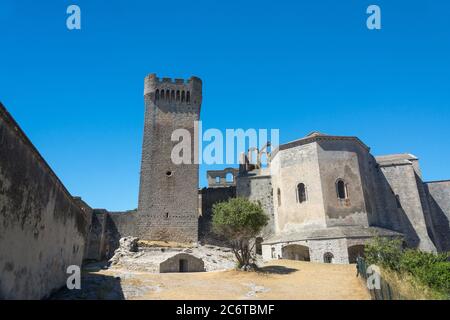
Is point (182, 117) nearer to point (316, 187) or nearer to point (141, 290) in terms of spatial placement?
point (316, 187)

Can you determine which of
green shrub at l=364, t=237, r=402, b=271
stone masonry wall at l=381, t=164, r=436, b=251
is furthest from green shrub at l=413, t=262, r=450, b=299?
stone masonry wall at l=381, t=164, r=436, b=251

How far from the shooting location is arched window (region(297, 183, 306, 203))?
27.5m

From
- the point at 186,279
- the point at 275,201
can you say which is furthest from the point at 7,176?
the point at 275,201

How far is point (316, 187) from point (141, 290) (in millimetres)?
16955

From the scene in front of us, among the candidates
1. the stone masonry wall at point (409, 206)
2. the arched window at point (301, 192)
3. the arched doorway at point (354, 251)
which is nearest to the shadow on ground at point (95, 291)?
the arched window at point (301, 192)

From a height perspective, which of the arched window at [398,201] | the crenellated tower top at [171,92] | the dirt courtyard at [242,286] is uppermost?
the crenellated tower top at [171,92]

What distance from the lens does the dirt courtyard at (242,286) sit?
1334cm

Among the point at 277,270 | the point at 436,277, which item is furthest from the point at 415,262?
the point at 277,270

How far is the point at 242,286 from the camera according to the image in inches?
634

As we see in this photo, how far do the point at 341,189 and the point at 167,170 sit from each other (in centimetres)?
1639

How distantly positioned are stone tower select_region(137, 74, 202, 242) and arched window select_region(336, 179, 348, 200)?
13.3 meters

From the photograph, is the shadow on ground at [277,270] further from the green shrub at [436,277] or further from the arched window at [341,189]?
the arched window at [341,189]

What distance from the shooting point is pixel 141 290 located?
1456 cm

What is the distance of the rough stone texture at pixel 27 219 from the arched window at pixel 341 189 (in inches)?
811
